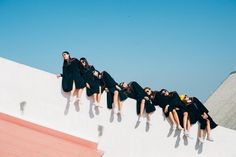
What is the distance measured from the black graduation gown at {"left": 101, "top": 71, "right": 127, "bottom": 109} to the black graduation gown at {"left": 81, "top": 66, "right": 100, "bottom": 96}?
0.68 feet

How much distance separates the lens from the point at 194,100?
8.35m

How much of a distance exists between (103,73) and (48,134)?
2.23m

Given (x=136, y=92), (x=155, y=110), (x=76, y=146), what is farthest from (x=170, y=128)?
(x=76, y=146)

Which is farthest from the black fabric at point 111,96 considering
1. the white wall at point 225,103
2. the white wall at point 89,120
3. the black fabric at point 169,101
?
the white wall at point 225,103

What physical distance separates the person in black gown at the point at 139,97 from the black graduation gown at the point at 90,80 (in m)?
0.81

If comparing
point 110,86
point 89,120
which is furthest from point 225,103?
point 89,120

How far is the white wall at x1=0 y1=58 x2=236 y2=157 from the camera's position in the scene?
7.93 metres

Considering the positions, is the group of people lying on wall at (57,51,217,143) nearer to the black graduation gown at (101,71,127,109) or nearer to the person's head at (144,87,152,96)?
the black graduation gown at (101,71,127,109)

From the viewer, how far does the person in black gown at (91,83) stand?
7.94m

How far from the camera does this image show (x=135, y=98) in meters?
8.30

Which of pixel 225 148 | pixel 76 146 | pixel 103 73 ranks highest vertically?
pixel 103 73

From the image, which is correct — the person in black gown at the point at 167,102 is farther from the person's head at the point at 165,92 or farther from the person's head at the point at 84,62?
the person's head at the point at 84,62

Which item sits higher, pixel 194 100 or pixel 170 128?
pixel 194 100

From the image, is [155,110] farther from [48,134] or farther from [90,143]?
[48,134]
